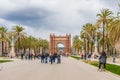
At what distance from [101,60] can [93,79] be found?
32.0ft

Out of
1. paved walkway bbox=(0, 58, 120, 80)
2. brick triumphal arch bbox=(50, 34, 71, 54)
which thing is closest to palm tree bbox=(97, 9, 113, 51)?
paved walkway bbox=(0, 58, 120, 80)

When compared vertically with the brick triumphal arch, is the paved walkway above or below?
below

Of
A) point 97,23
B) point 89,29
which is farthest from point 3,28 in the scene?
point 97,23

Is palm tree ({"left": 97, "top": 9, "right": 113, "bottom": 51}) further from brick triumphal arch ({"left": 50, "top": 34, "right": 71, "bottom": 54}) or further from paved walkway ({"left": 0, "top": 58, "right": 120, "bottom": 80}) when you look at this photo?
brick triumphal arch ({"left": 50, "top": 34, "right": 71, "bottom": 54})

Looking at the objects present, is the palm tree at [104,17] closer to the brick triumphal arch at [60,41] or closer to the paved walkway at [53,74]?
the paved walkway at [53,74]

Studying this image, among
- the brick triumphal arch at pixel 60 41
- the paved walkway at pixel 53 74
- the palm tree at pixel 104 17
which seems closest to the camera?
the paved walkway at pixel 53 74

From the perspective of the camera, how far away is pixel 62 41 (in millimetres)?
187500

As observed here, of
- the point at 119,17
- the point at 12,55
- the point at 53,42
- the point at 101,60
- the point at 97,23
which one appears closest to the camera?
the point at 101,60

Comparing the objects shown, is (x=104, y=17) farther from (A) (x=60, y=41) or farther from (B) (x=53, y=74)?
(A) (x=60, y=41)

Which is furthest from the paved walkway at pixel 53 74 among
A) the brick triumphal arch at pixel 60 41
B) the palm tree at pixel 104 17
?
the brick triumphal arch at pixel 60 41

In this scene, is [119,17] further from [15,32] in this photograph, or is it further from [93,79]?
[15,32]

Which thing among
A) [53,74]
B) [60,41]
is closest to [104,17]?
[53,74]

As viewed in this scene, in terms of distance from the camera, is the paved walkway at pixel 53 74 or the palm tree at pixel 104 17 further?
the palm tree at pixel 104 17

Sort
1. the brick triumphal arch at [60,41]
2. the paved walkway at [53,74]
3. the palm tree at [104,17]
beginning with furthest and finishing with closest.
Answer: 1. the brick triumphal arch at [60,41]
2. the palm tree at [104,17]
3. the paved walkway at [53,74]
